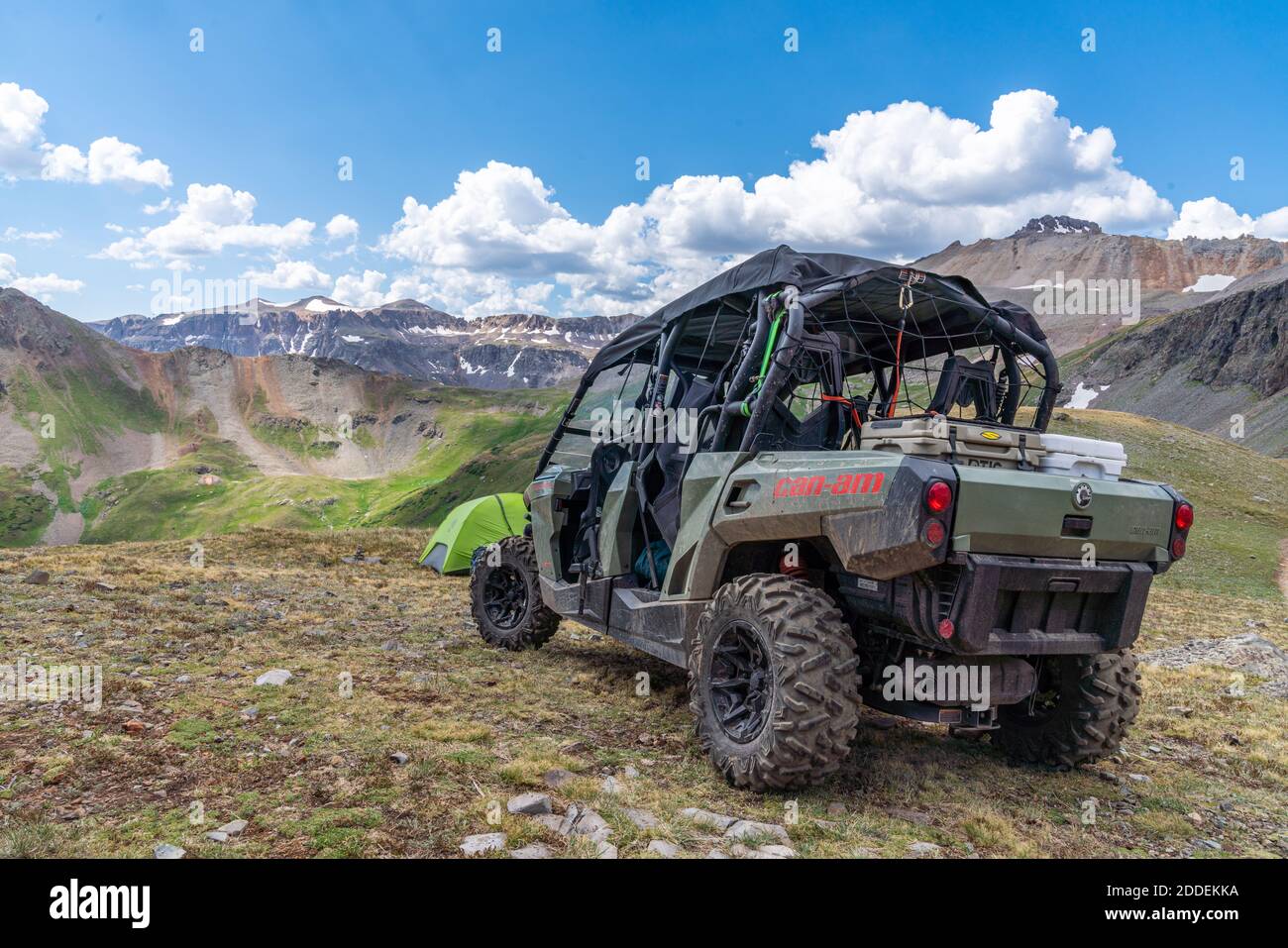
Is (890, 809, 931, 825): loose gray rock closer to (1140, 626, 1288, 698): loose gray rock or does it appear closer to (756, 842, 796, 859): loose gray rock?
(756, 842, 796, 859): loose gray rock

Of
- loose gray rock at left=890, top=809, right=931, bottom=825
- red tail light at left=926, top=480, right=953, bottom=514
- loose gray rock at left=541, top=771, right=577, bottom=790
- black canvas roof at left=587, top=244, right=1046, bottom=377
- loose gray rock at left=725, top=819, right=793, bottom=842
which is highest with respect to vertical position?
black canvas roof at left=587, top=244, right=1046, bottom=377

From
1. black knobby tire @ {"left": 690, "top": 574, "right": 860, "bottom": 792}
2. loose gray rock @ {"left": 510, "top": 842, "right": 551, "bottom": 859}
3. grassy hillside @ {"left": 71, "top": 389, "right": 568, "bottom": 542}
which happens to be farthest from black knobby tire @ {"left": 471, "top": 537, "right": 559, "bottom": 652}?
grassy hillside @ {"left": 71, "top": 389, "right": 568, "bottom": 542}

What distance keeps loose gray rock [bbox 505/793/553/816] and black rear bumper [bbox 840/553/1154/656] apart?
2.33 meters

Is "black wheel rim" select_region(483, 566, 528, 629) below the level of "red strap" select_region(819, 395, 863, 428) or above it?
below

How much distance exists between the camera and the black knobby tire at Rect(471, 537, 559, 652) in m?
9.36

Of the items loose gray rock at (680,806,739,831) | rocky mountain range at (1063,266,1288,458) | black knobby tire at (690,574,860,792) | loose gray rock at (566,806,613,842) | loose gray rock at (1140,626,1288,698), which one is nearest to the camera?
loose gray rock at (566,806,613,842)

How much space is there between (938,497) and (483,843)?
3.04m

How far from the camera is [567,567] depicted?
28.4ft

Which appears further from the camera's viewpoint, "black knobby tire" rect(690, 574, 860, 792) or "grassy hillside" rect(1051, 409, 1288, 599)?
"grassy hillside" rect(1051, 409, 1288, 599)

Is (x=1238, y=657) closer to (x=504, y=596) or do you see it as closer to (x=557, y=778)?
(x=504, y=596)

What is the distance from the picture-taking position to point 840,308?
677cm

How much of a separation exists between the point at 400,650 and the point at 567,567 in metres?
2.30

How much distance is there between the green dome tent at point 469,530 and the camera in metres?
17.5
